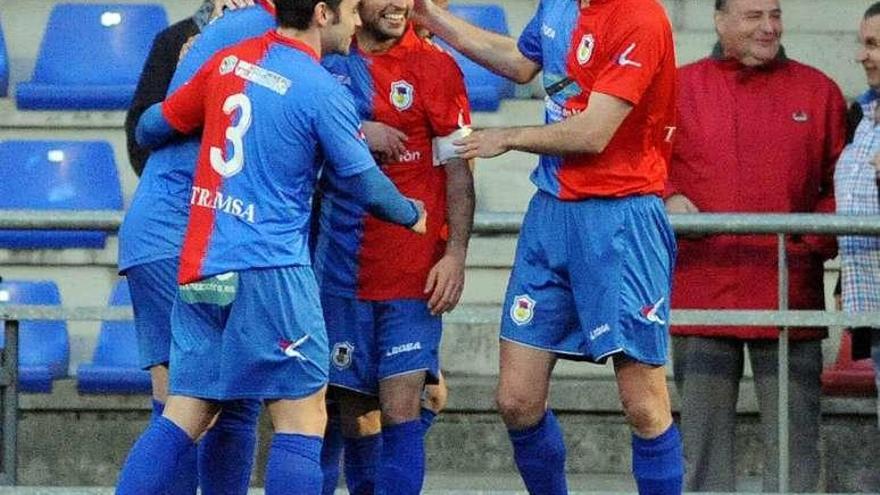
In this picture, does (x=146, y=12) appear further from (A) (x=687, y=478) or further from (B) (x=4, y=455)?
(A) (x=687, y=478)

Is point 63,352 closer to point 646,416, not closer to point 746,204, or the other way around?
point 746,204

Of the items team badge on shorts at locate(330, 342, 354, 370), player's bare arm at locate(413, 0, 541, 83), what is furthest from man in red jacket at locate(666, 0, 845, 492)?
team badge on shorts at locate(330, 342, 354, 370)

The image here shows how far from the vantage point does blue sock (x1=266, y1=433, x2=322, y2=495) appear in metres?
5.73

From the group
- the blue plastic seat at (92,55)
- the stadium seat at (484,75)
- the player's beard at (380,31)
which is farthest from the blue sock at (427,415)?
the blue plastic seat at (92,55)

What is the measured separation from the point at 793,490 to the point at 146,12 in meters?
3.67

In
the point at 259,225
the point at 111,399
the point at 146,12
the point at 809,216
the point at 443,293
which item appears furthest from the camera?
the point at 146,12

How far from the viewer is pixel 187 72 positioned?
19.9ft

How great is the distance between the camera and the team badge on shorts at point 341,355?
21.3ft

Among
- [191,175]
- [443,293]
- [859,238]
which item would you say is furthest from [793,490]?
[191,175]

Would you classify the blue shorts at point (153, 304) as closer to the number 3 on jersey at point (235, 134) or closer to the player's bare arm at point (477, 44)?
the number 3 on jersey at point (235, 134)

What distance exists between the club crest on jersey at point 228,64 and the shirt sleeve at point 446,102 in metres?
0.91

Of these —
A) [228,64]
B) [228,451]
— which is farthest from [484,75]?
[228,64]

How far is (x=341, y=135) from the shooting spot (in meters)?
5.69

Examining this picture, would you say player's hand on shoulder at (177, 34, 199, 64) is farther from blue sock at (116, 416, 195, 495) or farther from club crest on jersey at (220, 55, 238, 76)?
blue sock at (116, 416, 195, 495)
